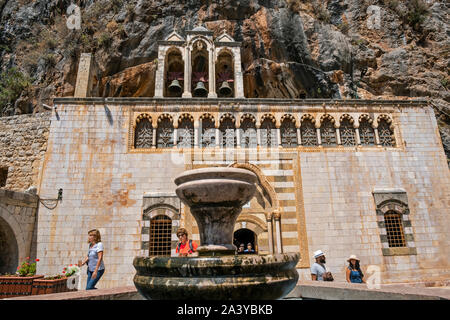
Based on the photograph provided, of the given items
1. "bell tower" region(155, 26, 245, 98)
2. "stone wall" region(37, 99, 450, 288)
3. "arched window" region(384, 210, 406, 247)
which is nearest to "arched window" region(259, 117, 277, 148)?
"stone wall" region(37, 99, 450, 288)

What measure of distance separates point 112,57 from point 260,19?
10.5 metres

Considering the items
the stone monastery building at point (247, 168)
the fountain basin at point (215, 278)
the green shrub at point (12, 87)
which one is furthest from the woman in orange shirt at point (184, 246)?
the green shrub at point (12, 87)

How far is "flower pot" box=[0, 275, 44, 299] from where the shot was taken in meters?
7.93

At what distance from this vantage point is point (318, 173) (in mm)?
13523

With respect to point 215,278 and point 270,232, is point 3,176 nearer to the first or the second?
point 270,232

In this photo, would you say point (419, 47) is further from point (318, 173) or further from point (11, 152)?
point (11, 152)

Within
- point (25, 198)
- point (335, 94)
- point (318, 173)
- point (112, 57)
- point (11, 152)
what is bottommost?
point (25, 198)

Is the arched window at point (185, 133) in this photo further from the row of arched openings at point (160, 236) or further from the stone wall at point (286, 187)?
the row of arched openings at point (160, 236)

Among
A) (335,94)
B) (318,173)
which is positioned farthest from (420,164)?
(335,94)

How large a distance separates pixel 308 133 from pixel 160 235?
27.4ft

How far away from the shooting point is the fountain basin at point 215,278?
3.89 meters

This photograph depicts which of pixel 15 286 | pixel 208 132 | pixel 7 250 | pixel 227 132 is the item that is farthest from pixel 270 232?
pixel 7 250

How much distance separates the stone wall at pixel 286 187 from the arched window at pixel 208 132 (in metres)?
0.55

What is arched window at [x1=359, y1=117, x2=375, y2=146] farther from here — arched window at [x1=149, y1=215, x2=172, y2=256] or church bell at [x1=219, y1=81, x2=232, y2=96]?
arched window at [x1=149, y1=215, x2=172, y2=256]
